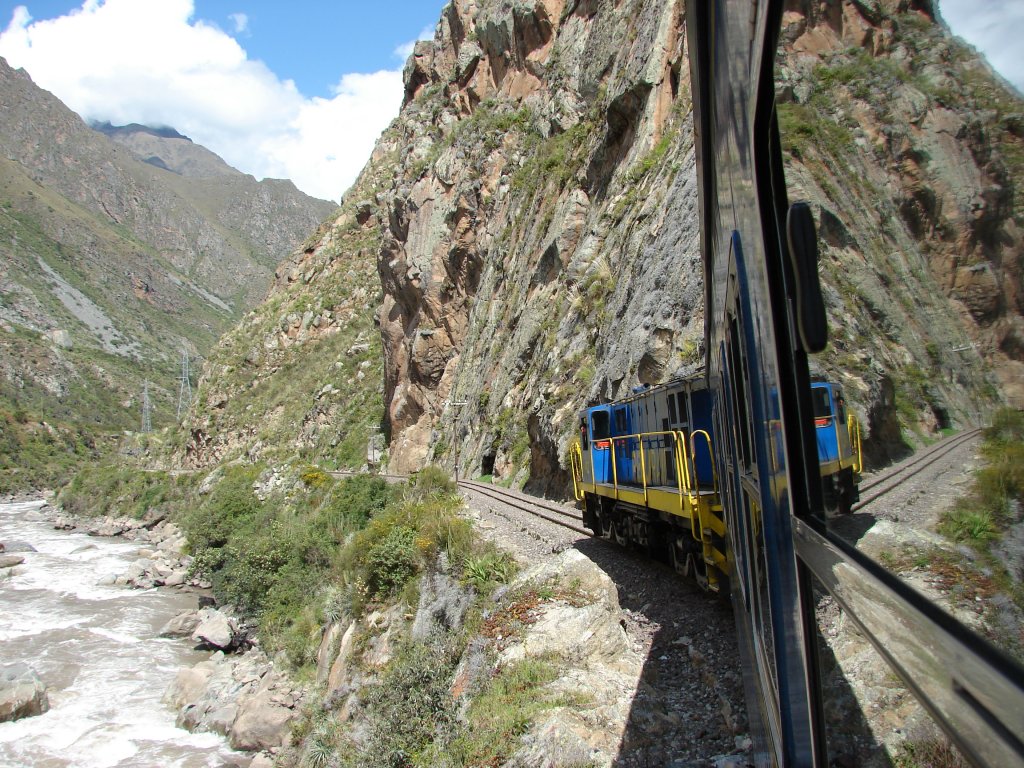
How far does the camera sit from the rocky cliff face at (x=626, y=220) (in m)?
1.62

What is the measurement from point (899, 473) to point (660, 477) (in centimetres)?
744

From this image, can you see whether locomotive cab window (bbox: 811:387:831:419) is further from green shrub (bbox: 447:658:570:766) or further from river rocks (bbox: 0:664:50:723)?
river rocks (bbox: 0:664:50:723)

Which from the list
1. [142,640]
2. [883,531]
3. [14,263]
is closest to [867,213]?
[883,531]

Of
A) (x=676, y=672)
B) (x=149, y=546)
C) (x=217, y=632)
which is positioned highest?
(x=676, y=672)

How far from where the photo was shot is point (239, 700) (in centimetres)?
1661

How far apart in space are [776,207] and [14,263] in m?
207

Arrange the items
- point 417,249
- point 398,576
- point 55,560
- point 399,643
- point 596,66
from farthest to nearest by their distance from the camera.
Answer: point 417,249 → point 55,560 → point 596,66 → point 398,576 → point 399,643

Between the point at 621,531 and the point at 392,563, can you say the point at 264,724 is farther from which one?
the point at 621,531

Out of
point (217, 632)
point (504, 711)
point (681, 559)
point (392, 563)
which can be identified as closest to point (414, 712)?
point (504, 711)

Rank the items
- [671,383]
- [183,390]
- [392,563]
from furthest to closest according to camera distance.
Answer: [183,390], [392,563], [671,383]

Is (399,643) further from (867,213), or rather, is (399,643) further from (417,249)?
(417,249)

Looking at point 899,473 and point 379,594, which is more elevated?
point 899,473

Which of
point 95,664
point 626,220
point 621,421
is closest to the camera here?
point 621,421

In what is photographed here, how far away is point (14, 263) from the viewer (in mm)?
169125
